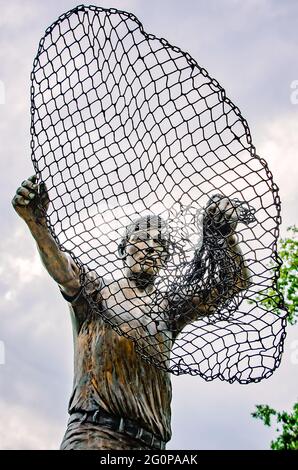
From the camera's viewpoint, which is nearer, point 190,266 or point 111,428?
point 111,428

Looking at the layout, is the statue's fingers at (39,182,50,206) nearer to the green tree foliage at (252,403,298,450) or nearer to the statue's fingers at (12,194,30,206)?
the statue's fingers at (12,194,30,206)

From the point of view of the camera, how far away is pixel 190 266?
152 inches

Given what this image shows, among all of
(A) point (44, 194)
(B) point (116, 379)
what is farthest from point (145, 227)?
(B) point (116, 379)

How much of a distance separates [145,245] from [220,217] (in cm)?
47

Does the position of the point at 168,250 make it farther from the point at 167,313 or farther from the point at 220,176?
the point at 220,176

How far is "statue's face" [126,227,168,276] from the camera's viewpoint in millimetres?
3926

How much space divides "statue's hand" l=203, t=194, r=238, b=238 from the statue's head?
26 cm

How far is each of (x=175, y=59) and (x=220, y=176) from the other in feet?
1.96

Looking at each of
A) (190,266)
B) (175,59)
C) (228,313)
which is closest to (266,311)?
(228,313)

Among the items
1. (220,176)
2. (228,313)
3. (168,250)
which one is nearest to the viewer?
(220,176)

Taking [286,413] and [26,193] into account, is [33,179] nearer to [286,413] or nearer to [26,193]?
[26,193]

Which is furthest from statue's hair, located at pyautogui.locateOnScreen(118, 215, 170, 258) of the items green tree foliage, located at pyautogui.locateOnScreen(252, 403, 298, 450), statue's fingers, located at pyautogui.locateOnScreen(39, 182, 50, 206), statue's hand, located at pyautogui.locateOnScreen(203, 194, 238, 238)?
green tree foliage, located at pyautogui.locateOnScreen(252, 403, 298, 450)

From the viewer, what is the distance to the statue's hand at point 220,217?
12.1 feet

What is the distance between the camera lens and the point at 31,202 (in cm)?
369
